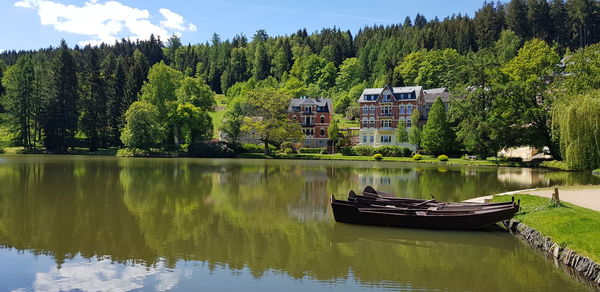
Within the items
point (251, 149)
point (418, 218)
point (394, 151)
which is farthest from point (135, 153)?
point (418, 218)

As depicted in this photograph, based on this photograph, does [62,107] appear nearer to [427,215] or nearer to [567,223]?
[427,215]

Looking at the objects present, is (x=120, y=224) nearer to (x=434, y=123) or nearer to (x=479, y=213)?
(x=479, y=213)

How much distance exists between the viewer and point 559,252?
13797 mm

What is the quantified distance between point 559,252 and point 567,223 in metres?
2.08

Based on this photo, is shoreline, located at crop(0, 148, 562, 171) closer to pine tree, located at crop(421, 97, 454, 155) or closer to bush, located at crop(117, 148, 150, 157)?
bush, located at crop(117, 148, 150, 157)

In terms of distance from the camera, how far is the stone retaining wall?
1179 cm

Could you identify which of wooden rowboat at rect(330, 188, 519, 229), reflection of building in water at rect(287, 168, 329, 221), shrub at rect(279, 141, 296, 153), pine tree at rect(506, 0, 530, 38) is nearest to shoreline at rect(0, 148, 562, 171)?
shrub at rect(279, 141, 296, 153)

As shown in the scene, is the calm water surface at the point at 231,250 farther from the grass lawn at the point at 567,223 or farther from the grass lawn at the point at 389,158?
the grass lawn at the point at 389,158

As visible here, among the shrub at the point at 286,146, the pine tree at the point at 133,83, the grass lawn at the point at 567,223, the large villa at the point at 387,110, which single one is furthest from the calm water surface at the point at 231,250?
the pine tree at the point at 133,83

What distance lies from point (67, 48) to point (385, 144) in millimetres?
60229

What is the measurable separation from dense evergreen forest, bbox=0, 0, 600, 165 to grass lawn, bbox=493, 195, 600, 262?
2094 centimetres

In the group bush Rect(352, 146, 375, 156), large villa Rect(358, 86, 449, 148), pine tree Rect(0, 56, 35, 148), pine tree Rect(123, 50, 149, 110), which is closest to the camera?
bush Rect(352, 146, 375, 156)

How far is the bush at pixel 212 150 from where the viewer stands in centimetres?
7294

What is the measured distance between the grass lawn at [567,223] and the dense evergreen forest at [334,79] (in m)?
20.9
